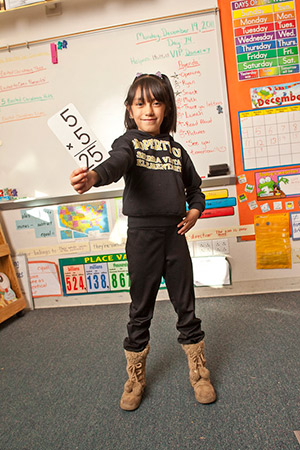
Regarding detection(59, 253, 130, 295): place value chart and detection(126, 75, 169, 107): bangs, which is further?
detection(59, 253, 130, 295): place value chart

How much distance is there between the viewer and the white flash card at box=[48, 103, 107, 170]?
3.89 feet

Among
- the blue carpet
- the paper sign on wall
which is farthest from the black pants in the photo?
the paper sign on wall

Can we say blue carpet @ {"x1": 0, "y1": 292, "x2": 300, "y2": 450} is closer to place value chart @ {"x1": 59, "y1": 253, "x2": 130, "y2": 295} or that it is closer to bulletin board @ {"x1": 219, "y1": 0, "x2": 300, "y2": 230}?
place value chart @ {"x1": 59, "y1": 253, "x2": 130, "y2": 295}

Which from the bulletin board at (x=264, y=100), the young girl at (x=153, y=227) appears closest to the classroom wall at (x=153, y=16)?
the bulletin board at (x=264, y=100)

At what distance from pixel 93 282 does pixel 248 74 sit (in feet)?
5.63

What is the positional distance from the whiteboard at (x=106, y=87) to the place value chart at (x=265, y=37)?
0.48ft

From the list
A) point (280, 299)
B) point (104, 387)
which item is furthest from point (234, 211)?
point (104, 387)

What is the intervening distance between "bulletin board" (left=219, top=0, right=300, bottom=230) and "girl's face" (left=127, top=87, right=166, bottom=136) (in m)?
1.10

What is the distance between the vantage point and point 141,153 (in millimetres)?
1057

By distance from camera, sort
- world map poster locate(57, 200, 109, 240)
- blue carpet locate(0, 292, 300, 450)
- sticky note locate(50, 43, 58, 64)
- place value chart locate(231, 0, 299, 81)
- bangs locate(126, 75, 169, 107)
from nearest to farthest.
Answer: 1. blue carpet locate(0, 292, 300, 450)
2. bangs locate(126, 75, 169, 107)
3. place value chart locate(231, 0, 299, 81)
4. sticky note locate(50, 43, 58, 64)
5. world map poster locate(57, 200, 109, 240)

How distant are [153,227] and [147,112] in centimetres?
39

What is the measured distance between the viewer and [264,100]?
2.03 m

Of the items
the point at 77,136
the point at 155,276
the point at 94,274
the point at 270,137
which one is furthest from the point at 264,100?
the point at 94,274

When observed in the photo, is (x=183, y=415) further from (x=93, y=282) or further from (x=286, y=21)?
(x=286, y=21)
